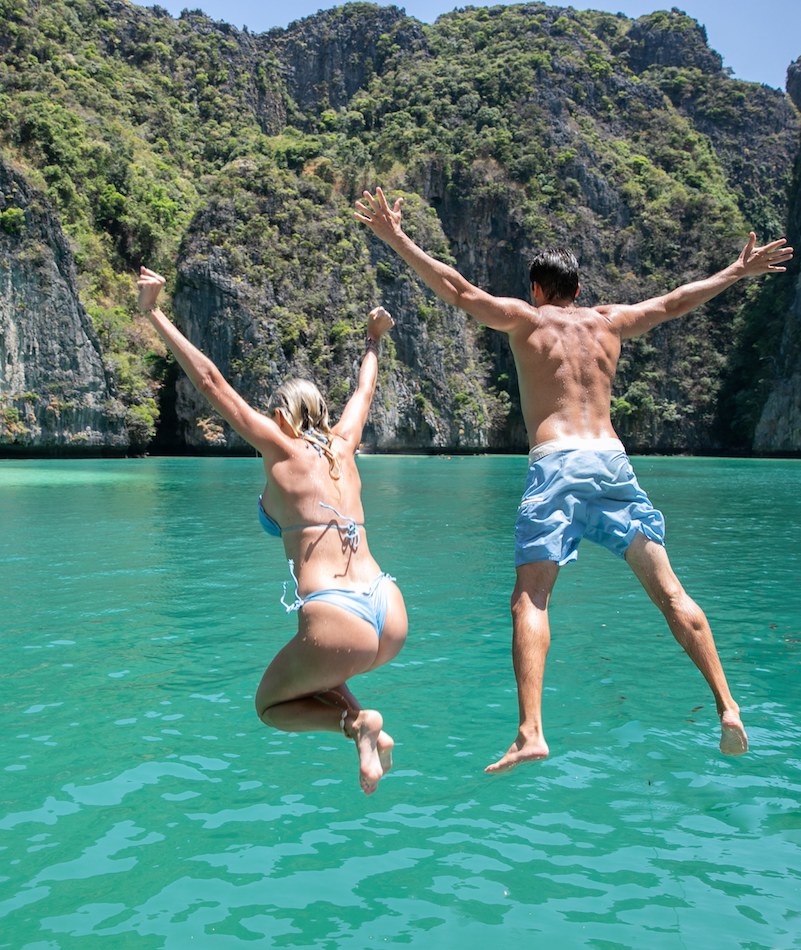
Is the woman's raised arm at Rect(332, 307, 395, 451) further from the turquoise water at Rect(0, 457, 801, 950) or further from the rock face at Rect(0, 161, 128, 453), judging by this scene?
the rock face at Rect(0, 161, 128, 453)

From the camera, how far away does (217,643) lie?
9.12 m

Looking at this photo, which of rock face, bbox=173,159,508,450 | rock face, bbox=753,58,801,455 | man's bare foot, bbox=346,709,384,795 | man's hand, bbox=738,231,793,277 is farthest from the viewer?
rock face, bbox=753,58,801,455

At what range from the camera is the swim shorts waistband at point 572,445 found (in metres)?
4.48

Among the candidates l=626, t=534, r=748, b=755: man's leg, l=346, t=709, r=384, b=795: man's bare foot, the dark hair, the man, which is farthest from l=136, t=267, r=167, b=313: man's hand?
l=626, t=534, r=748, b=755: man's leg

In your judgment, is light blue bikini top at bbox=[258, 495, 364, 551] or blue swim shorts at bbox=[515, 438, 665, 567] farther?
blue swim shorts at bbox=[515, 438, 665, 567]

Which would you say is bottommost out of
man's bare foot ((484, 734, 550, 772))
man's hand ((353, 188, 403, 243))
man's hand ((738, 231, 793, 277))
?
man's bare foot ((484, 734, 550, 772))

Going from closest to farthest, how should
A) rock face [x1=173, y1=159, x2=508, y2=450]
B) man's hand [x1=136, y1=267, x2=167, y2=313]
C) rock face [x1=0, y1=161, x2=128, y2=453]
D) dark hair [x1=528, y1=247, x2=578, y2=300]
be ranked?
man's hand [x1=136, y1=267, x2=167, y2=313]
dark hair [x1=528, y1=247, x2=578, y2=300]
rock face [x1=0, y1=161, x2=128, y2=453]
rock face [x1=173, y1=159, x2=508, y2=450]

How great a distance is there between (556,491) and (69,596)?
8.96m

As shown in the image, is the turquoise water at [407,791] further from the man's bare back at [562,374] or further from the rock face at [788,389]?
the rock face at [788,389]

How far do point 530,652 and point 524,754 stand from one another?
0.49m

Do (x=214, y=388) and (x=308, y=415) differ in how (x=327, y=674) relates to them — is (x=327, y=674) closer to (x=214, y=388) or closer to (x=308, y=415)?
(x=308, y=415)

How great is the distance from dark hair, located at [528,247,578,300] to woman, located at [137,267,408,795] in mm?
1424

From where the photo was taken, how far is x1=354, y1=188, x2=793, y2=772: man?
432cm

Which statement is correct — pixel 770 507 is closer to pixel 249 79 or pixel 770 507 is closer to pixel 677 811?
pixel 677 811
